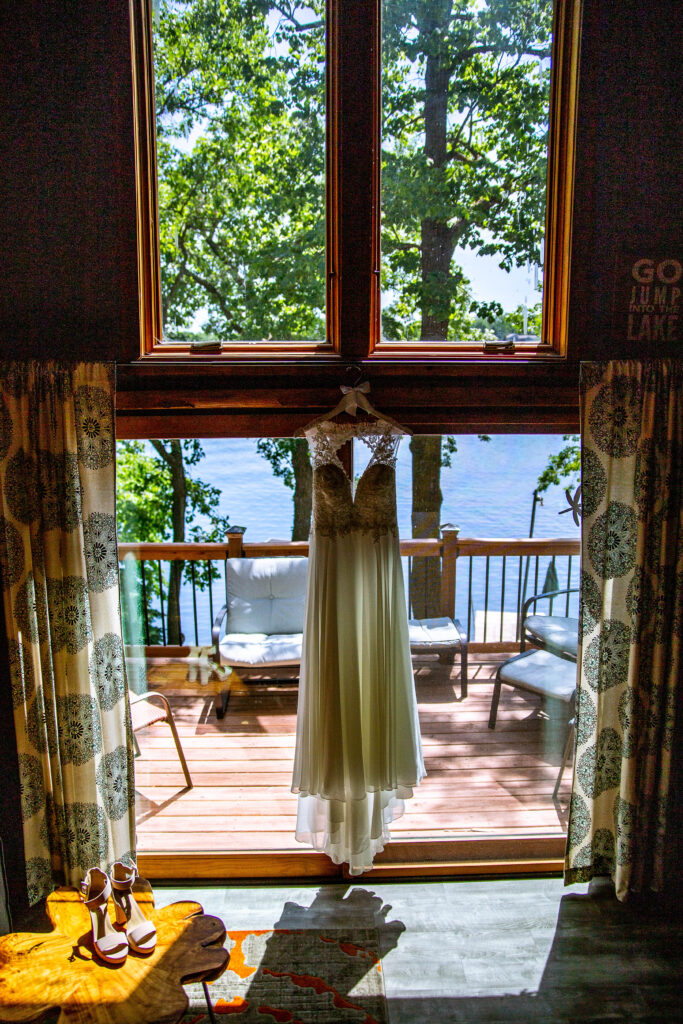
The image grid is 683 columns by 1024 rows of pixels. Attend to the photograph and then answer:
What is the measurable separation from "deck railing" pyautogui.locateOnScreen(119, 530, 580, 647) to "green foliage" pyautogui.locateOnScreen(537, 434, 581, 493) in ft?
0.75

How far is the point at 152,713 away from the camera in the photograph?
9.34ft

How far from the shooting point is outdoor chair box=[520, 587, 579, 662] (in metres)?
2.88

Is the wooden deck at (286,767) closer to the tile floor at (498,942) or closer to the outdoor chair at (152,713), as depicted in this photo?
the outdoor chair at (152,713)

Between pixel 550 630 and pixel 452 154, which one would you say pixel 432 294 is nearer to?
pixel 452 154

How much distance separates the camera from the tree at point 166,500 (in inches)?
107

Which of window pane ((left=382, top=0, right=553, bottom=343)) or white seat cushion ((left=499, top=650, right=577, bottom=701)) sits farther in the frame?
white seat cushion ((left=499, top=650, right=577, bottom=701))

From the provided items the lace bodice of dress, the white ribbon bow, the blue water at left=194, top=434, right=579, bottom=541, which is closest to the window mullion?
the white ribbon bow

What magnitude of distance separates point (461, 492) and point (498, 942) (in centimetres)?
162

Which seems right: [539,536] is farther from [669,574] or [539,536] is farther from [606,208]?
[606,208]

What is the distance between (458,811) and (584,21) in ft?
9.45

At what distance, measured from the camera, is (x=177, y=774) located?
2.89m

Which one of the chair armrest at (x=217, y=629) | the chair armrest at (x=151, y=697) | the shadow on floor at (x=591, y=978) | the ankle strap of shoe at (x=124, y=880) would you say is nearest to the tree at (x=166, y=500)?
the chair armrest at (x=217, y=629)

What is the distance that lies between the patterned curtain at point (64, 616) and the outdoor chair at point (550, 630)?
155cm

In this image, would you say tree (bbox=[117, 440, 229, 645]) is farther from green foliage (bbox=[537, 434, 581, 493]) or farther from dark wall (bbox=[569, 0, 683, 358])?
dark wall (bbox=[569, 0, 683, 358])
